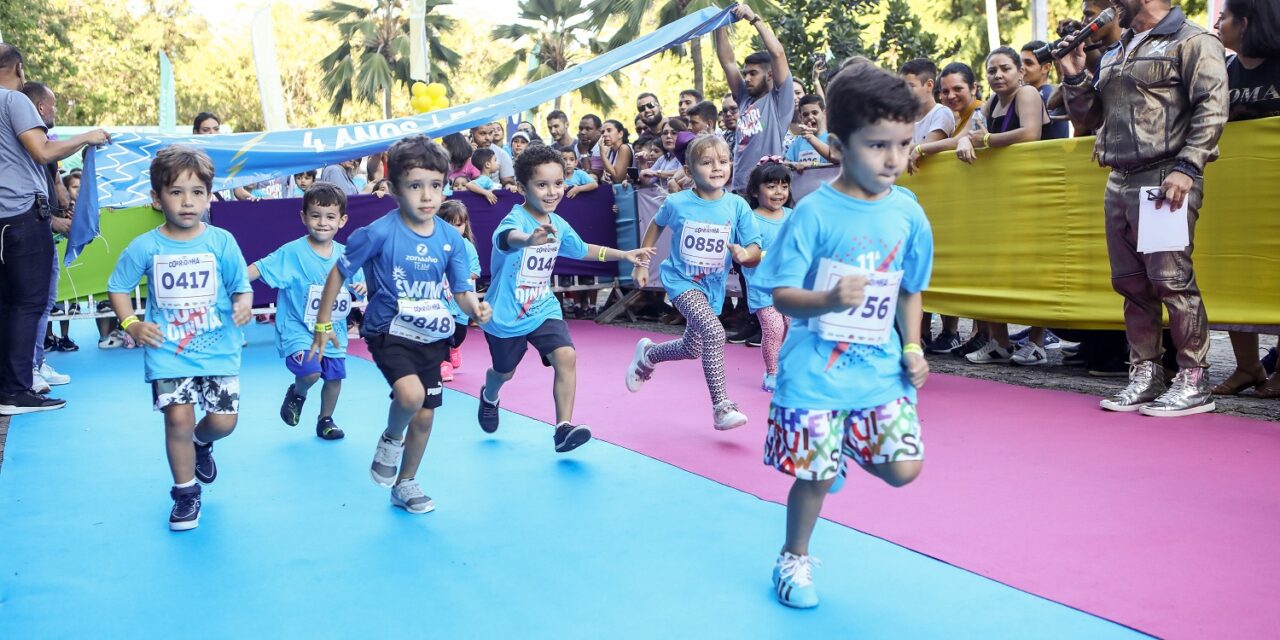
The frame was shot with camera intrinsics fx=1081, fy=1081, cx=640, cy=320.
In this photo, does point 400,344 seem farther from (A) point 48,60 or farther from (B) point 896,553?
(A) point 48,60

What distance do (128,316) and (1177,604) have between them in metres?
3.83

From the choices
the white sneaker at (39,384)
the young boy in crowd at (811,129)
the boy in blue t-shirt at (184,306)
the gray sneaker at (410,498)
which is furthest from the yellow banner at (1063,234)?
the white sneaker at (39,384)

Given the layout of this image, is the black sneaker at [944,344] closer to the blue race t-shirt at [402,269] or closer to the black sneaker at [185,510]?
the blue race t-shirt at [402,269]

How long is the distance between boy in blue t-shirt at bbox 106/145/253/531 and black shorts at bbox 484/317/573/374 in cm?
134

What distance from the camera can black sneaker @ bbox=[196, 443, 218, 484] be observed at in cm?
484

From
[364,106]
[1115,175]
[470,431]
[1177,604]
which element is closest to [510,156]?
[470,431]

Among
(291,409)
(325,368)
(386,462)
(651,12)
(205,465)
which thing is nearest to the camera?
(386,462)

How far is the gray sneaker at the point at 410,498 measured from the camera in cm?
443

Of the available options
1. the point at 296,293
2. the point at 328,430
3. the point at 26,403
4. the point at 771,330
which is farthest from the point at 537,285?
the point at 26,403

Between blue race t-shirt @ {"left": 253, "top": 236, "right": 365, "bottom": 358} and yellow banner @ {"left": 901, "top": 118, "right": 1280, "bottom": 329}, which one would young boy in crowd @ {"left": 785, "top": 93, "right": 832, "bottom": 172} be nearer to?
yellow banner @ {"left": 901, "top": 118, "right": 1280, "bottom": 329}

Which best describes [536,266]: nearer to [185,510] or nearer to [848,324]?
[185,510]

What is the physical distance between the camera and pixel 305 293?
6.39 metres

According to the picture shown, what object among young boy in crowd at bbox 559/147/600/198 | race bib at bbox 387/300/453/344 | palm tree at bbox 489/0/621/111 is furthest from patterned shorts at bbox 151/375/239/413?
palm tree at bbox 489/0/621/111

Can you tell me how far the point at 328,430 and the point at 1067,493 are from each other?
385 centimetres
